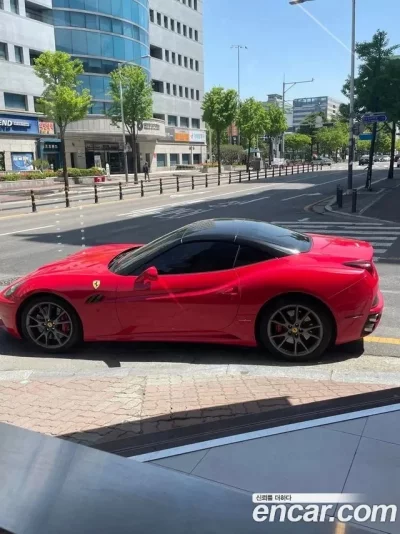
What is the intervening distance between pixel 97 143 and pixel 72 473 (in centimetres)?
6076

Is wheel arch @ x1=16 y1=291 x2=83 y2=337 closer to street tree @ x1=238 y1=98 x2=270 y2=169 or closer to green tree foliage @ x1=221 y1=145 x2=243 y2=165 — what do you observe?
street tree @ x1=238 y1=98 x2=270 y2=169

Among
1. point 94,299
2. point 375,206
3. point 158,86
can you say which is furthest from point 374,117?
point 158,86

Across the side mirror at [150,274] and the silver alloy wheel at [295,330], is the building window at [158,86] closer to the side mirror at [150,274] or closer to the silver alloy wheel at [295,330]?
the side mirror at [150,274]

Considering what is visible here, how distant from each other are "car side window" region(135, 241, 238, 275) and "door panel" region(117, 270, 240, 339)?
0.08 metres

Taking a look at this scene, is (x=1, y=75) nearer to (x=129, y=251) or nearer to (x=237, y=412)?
(x=129, y=251)

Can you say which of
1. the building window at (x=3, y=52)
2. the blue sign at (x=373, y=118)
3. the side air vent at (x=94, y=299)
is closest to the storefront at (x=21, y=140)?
the building window at (x=3, y=52)

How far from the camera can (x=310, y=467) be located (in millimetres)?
3076

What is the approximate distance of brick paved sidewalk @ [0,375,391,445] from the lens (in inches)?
153

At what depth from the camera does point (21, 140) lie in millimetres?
47656

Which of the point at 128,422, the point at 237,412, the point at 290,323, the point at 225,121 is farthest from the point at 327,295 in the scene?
the point at 225,121

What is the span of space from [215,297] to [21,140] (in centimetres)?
4750

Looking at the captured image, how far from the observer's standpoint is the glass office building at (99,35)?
2228 inches

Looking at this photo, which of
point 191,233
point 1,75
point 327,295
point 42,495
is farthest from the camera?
point 1,75

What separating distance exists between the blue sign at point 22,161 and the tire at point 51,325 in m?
45.5
